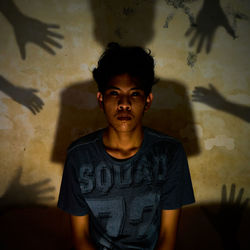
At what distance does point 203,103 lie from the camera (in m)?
1.67

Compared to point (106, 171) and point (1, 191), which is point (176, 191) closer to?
point (106, 171)

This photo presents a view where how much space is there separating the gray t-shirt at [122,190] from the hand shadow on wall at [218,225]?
49cm

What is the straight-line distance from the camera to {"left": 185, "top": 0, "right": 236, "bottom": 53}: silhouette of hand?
1.53 metres

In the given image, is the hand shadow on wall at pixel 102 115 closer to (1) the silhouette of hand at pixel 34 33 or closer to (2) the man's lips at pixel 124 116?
(1) the silhouette of hand at pixel 34 33

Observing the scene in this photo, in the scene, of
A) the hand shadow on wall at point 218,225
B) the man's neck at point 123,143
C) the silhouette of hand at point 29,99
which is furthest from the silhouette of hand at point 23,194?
the hand shadow on wall at point 218,225

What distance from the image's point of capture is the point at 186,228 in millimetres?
1564

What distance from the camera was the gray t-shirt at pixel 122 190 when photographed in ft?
3.66

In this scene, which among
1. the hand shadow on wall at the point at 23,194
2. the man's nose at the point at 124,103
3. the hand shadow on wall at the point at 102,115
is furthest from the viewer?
the hand shadow on wall at the point at 23,194

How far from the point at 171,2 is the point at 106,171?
50.8 inches

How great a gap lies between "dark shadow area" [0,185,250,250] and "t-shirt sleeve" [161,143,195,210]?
49cm

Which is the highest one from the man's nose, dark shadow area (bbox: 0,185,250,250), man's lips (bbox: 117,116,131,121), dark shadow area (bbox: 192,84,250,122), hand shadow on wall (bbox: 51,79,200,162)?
dark shadow area (bbox: 192,84,250,122)

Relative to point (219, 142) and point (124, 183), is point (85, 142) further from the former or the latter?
point (219, 142)

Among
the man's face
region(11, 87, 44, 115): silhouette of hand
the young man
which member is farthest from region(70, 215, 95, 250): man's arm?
region(11, 87, 44, 115): silhouette of hand

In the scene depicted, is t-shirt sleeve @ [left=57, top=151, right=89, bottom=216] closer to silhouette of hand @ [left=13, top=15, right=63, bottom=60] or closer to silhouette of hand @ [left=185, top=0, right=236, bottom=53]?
silhouette of hand @ [left=13, top=15, right=63, bottom=60]
